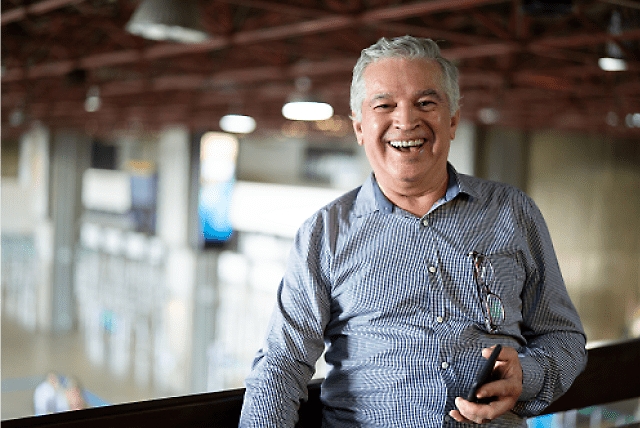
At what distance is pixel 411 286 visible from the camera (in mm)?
1860

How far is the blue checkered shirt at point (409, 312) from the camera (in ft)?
6.01

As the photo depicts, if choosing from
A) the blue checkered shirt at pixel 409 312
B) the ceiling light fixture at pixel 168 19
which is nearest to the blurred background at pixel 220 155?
the ceiling light fixture at pixel 168 19

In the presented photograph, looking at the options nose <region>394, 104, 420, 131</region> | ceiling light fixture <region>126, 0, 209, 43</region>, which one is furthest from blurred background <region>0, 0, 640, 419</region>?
nose <region>394, 104, 420, 131</region>

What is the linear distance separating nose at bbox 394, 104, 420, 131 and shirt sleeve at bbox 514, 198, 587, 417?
382 millimetres

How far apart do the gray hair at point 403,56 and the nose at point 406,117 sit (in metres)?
0.11

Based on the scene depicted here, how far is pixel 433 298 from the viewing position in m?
1.85

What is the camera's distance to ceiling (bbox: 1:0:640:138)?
9.50 meters

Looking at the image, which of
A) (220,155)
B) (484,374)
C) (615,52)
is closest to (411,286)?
(484,374)

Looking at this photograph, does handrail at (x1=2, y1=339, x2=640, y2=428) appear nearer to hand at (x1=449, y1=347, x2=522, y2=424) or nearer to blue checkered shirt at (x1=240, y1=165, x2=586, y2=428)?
blue checkered shirt at (x1=240, y1=165, x2=586, y2=428)

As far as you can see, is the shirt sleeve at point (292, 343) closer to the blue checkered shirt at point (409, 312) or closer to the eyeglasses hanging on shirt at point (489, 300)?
the blue checkered shirt at point (409, 312)

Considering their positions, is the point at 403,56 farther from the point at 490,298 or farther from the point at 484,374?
the point at 484,374

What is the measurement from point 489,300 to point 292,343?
475 millimetres

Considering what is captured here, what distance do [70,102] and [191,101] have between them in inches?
157

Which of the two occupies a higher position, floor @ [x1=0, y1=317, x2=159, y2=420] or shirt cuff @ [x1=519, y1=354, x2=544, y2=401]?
shirt cuff @ [x1=519, y1=354, x2=544, y2=401]
